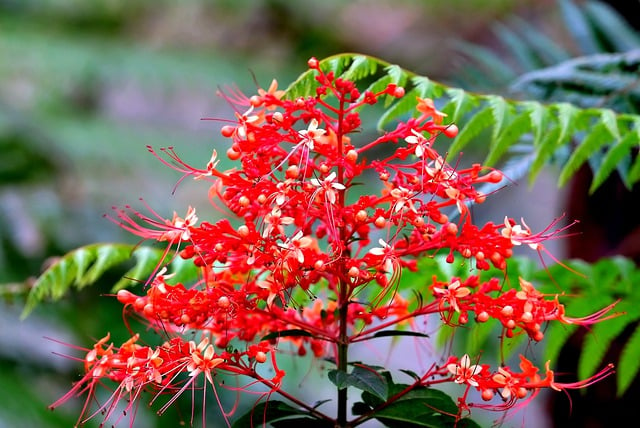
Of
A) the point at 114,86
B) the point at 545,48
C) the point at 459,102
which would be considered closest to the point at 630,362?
the point at 459,102

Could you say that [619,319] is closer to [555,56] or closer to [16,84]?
[555,56]

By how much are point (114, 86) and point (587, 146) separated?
11.0ft

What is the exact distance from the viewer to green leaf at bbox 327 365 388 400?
82 centimetres

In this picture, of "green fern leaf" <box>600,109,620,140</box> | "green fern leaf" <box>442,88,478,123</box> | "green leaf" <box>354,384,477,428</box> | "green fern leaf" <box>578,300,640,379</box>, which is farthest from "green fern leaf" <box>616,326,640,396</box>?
"green leaf" <box>354,384,477,428</box>

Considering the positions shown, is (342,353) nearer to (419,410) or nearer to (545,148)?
(419,410)

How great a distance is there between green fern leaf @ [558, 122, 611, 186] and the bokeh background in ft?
4.44

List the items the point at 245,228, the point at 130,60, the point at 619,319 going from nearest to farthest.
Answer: the point at 245,228 < the point at 619,319 < the point at 130,60

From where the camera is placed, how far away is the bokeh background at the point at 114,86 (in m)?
2.67

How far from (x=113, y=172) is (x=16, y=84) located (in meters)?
0.91

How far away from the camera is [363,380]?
842mm

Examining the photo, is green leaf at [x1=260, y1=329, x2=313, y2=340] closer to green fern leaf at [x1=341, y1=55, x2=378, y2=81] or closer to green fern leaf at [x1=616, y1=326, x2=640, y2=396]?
green fern leaf at [x1=341, y1=55, x2=378, y2=81]

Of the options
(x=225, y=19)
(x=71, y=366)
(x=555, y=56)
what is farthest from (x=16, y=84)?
(x=555, y=56)

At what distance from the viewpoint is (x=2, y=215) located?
301 cm

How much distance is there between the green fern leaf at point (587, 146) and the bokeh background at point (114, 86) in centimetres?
135
